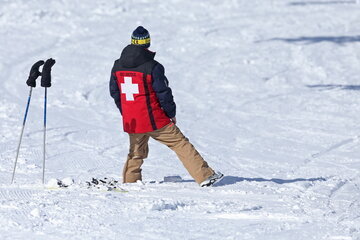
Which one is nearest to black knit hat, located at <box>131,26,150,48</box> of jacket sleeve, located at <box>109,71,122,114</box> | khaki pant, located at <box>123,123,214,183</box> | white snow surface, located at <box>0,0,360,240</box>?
jacket sleeve, located at <box>109,71,122,114</box>

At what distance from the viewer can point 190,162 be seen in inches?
276

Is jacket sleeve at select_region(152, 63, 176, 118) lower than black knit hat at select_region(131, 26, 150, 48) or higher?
lower

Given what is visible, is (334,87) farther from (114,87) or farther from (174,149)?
(114,87)

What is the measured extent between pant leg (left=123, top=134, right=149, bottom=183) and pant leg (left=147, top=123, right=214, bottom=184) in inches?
5.7

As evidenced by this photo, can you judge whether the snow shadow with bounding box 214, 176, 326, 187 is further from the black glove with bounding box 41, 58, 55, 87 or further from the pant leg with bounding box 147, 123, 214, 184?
the black glove with bounding box 41, 58, 55, 87

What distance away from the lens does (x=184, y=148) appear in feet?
22.9

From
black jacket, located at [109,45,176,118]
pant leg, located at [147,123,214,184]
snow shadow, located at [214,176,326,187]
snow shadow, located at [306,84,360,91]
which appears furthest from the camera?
snow shadow, located at [306,84,360,91]

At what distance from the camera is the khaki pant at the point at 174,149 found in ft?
22.7

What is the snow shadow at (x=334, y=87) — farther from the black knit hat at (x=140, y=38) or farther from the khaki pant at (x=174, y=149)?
the black knit hat at (x=140, y=38)

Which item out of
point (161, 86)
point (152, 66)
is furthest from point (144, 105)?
point (152, 66)

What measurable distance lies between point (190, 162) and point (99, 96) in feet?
18.6

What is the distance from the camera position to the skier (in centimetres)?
657

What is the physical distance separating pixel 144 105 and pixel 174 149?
58 centimetres

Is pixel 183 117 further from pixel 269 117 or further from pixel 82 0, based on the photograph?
pixel 82 0
